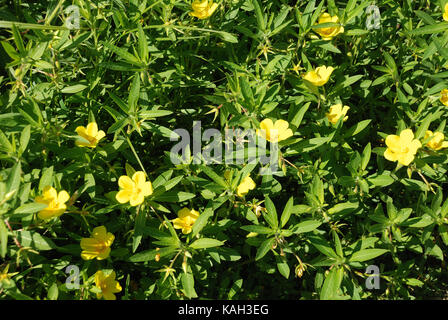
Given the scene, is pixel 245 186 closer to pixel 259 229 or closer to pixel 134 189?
pixel 259 229

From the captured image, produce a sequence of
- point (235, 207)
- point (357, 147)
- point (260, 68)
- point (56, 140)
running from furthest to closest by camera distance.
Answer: point (357, 147)
point (260, 68)
point (235, 207)
point (56, 140)

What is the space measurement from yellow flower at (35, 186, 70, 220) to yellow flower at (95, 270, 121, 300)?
352 mm

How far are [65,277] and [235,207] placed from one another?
83cm

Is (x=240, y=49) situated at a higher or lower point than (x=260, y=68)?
higher

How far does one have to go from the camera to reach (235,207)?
1938 millimetres

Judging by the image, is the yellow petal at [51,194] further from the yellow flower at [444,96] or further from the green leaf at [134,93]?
the yellow flower at [444,96]

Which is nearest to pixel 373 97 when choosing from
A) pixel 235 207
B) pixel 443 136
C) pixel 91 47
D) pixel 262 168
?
pixel 443 136

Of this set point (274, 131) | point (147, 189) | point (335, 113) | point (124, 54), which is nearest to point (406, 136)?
point (335, 113)

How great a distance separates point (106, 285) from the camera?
5.98ft

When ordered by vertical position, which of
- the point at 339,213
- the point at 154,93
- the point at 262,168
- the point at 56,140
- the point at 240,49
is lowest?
the point at 339,213

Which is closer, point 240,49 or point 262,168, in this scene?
point 262,168

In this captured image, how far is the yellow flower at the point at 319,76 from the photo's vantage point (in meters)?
2.02

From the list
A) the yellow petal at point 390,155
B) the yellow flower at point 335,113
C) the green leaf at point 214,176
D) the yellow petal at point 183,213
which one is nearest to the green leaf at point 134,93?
the green leaf at point 214,176

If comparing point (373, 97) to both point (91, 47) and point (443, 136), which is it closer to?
point (443, 136)
